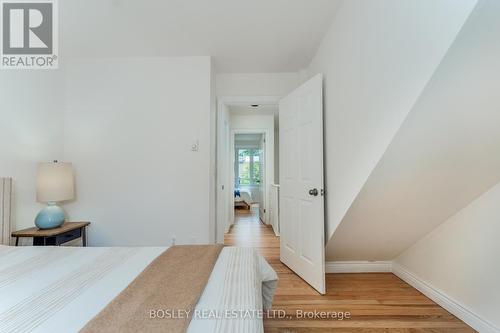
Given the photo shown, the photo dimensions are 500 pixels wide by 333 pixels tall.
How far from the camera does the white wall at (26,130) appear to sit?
2.14m

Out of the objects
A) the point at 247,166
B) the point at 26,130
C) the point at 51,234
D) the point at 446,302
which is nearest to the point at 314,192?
the point at 446,302

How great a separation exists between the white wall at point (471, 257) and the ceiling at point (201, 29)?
1876 mm

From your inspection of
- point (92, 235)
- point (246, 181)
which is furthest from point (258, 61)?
point (246, 181)

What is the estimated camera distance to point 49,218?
229 cm

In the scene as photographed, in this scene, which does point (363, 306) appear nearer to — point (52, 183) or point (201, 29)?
point (201, 29)

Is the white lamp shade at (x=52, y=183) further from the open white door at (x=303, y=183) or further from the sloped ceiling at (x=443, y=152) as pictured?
the sloped ceiling at (x=443, y=152)

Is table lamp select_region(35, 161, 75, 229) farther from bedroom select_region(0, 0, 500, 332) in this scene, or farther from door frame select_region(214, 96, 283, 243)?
door frame select_region(214, 96, 283, 243)

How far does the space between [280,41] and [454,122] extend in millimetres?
1793

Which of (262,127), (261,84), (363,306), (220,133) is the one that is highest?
(261,84)

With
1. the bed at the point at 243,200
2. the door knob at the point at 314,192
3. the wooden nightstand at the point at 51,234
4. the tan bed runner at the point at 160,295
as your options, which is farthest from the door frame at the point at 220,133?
the bed at the point at 243,200

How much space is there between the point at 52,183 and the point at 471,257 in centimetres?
350

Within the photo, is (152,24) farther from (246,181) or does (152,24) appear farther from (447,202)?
(246,181)

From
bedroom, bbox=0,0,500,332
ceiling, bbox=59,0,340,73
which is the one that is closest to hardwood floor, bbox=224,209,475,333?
bedroom, bbox=0,0,500,332

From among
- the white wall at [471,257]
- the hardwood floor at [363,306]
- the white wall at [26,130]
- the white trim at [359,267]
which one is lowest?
the hardwood floor at [363,306]
